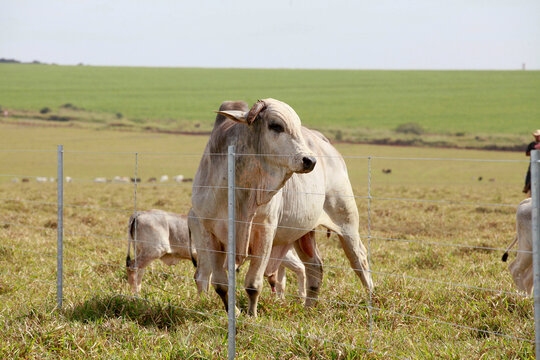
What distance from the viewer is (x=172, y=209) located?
17.7 m

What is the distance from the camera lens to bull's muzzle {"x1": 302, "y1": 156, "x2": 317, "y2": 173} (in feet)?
17.8

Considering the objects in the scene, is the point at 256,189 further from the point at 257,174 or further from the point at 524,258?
the point at 524,258

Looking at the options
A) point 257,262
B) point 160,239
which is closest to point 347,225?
point 257,262

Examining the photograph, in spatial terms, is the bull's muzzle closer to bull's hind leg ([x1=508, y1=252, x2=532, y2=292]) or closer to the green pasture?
bull's hind leg ([x1=508, y1=252, x2=532, y2=292])

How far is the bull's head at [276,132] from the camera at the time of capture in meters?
5.67

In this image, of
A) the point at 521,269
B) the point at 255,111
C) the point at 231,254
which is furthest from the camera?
the point at 521,269

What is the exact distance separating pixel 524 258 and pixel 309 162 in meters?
3.71

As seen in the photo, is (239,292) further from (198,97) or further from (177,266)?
(198,97)

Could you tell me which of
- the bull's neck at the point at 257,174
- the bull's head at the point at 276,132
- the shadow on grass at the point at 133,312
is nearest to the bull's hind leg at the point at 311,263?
the shadow on grass at the point at 133,312

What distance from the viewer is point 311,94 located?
79.8 m

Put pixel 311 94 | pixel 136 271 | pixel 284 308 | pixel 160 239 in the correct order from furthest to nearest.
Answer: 1. pixel 311 94
2. pixel 160 239
3. pixel 136 271
4. pixel 284 308

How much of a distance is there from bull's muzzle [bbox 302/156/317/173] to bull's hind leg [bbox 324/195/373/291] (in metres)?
2.07

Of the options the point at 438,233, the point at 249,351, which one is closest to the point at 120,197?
the point at 438,233

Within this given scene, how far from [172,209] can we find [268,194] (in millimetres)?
12082
